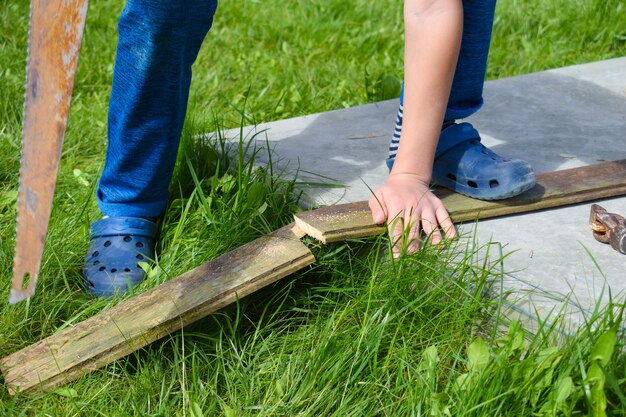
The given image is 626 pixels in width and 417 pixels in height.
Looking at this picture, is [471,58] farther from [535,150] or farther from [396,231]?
[396,231]

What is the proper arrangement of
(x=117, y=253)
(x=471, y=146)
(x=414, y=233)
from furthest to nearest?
(x=471, y=146) → (x=117, y=253) → (x=414, y=233)

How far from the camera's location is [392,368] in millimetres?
1908

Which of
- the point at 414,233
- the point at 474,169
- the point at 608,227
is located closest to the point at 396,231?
the point at 414,233

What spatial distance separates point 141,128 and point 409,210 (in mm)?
748

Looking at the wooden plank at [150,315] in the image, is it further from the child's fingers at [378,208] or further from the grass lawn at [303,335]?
the child's fingers at [378,208]

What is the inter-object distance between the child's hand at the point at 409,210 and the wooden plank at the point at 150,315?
22 cm

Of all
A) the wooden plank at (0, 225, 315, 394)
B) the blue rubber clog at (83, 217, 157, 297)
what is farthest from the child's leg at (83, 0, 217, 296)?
the wooden plank at (0, 225, 315, 394)

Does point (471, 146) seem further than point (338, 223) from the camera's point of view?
Yes

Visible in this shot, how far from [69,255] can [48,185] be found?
79cm

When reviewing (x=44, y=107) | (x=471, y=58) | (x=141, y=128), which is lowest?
(x=141, y=128)

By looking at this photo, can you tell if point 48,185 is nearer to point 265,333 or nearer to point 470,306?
point 265,333

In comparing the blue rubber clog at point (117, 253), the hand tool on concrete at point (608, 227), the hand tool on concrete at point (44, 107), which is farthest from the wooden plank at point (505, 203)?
the hand tool on concrete at point (44, 107)

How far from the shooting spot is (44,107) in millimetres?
1578

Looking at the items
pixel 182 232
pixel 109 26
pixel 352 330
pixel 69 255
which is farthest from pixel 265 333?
pixel 109 26
